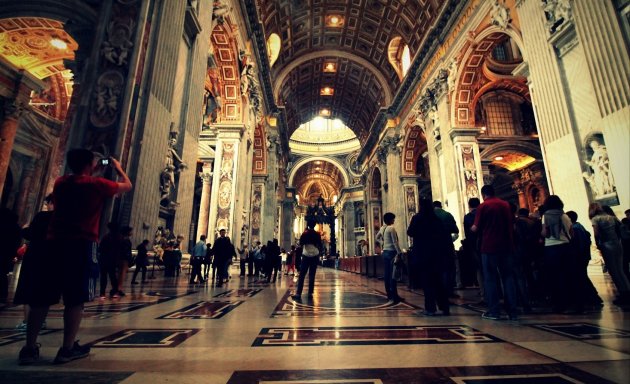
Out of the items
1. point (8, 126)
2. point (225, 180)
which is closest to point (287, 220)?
point (225, 180)

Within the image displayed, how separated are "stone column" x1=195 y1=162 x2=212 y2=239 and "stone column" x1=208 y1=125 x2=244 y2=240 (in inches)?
22.7

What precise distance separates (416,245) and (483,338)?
1.57 metres

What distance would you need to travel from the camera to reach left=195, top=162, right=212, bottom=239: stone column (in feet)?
38.9

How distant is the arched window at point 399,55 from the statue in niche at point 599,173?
1422 centimetres

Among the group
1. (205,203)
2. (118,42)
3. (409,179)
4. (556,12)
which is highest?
(556,12)

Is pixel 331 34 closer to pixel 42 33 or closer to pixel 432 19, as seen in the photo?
pixel 432 19

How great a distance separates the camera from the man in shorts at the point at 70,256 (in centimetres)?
158

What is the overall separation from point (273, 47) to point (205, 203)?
11.2 m

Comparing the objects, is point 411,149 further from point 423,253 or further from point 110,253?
point 110,253

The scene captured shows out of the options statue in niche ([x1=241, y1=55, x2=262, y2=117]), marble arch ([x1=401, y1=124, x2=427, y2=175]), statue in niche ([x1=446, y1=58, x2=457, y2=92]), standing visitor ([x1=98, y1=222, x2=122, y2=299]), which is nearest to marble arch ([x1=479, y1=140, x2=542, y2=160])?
marble arch ([x1=401, y1=124, x2=427, y2=175])

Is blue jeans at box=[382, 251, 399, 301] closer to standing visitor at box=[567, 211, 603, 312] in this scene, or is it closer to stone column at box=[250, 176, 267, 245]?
standing visitor at box=[567, 211, 603, 312]

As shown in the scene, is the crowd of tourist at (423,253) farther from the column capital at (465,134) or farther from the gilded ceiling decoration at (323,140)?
the gilded ceiling decoration at (323,140)

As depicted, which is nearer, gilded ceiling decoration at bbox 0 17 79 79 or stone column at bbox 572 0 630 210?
stone column at bbox 572 0 630 210

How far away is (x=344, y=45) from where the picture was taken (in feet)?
Result: 69.9
